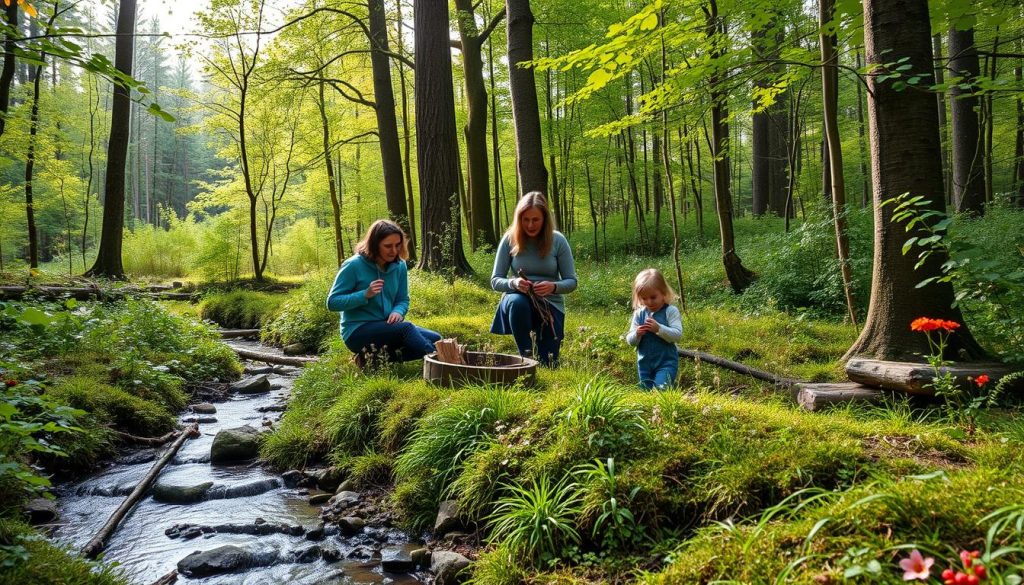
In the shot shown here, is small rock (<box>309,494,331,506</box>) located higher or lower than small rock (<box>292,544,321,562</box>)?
higher

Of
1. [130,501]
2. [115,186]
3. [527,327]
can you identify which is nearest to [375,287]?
[527,327]

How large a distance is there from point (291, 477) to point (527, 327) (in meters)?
2.29

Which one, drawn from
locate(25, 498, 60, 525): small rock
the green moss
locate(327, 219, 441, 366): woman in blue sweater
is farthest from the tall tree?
the green moss

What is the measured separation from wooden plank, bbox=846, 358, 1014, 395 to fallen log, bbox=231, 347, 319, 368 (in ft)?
20.9

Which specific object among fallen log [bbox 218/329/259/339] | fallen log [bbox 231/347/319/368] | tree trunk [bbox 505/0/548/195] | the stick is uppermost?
tree trunk [bbox 505/0/548/195]

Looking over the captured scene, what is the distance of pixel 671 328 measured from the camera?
432 cm

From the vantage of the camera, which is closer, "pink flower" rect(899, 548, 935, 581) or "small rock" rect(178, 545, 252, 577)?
"pink flower" rect(899, 548, 935, 581)

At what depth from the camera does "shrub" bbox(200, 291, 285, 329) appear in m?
11.7

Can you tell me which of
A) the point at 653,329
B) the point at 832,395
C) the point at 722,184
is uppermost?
the point at 722,184

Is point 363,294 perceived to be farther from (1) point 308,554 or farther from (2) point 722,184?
(2) point 722,184

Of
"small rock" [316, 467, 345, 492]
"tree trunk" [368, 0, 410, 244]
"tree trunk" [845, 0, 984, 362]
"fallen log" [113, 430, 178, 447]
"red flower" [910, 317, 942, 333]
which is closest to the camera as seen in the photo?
"red flower" [910, 317, 942, 333]

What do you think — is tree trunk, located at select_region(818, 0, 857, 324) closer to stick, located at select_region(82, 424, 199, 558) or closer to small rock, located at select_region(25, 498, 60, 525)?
stick, located at select_region(82, 424, 199, 558)

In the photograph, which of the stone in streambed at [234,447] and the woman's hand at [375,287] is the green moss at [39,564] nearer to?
the stone in streambed at [234,447]

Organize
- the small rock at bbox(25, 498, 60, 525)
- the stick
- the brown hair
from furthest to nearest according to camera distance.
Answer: the brown hair → the small rock at bbox(25, 498, 60, 525) → the stick
